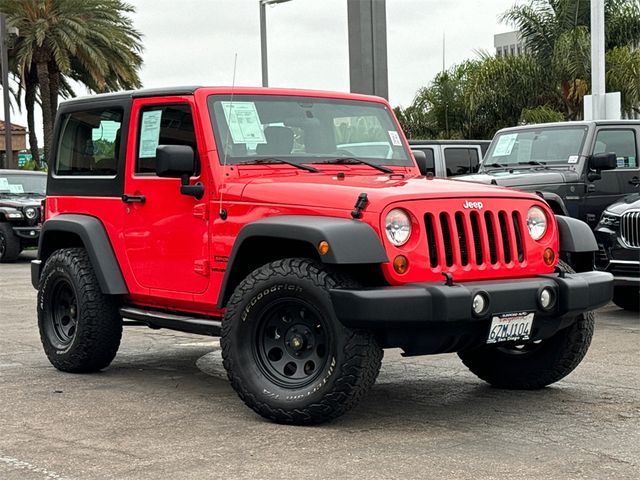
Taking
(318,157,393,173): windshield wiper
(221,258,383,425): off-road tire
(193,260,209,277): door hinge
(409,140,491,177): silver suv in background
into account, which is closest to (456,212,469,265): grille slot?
(221,258,383,425): off-road tire

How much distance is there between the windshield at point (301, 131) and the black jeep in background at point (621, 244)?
3.72m

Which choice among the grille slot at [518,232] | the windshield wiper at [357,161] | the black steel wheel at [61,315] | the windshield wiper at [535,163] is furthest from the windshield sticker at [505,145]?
the grille slot at [518,232]

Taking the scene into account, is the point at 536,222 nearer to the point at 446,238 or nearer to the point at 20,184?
A: the point at 446,238

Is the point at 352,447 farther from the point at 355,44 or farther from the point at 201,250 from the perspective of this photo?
the point at 355,44

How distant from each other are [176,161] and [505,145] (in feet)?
24.9

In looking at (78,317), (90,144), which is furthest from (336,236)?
(90,144)

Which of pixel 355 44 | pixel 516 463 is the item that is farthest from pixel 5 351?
pixel 355 44

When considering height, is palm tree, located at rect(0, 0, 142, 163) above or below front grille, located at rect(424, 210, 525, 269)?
above

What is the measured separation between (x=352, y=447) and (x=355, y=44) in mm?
11680

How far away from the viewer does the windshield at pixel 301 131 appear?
24.0ft

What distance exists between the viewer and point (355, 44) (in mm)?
16844

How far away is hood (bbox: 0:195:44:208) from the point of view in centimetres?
2119

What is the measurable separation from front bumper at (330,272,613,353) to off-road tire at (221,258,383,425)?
126 millimetres

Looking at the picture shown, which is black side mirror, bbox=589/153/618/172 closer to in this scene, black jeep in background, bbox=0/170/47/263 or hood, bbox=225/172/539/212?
hood, bbox=225/172/539/212
